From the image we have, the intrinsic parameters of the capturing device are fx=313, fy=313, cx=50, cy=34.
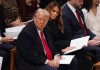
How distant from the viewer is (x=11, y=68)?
12.6 feet

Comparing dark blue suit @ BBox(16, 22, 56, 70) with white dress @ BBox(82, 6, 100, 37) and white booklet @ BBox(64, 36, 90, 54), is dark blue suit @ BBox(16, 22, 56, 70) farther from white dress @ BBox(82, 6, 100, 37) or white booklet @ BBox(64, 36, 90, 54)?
white dress @ BBox(82, 6, 100, 37)

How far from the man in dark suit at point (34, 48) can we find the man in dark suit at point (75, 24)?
0.78 metres

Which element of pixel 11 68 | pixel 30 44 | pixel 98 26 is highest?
pixel 98 26

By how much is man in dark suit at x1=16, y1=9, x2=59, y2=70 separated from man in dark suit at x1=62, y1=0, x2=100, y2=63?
0.78 m

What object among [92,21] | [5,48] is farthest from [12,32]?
[92,21]

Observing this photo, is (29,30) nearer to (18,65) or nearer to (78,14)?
(18,65)

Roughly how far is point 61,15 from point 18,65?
992 mm

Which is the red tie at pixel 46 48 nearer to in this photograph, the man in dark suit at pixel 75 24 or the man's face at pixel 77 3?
the man in dark suit at pixel 75 24

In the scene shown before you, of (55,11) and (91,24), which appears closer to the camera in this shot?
(55,11)

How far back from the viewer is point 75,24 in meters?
4.30

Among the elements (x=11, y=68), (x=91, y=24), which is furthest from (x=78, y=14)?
(x=11, y=68)

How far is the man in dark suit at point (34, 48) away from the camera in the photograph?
3343 millimetres

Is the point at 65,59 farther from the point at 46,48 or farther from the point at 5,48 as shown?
the point at 5,48

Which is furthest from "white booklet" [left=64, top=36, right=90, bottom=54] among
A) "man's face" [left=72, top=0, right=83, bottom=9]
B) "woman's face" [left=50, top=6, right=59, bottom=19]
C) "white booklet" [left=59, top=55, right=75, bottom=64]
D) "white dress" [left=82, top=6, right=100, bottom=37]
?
"white dress" [left=82, top=6, right=100, bottom=37]
